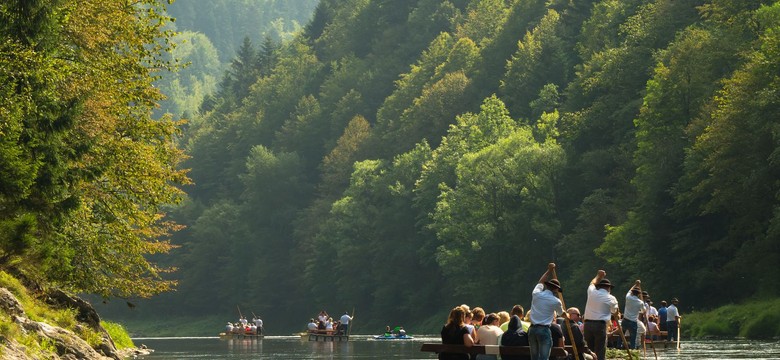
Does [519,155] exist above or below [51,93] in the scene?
above

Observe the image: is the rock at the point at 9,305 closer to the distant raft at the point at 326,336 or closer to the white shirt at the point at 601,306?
the white shirt at the point at 601,306

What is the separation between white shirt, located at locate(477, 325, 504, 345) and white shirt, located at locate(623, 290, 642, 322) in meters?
9.72

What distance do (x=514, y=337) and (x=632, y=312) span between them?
11.2 metres

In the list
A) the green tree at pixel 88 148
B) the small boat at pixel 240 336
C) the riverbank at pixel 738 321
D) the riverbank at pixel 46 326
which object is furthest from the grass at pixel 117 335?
the small boat at pixel 240 336

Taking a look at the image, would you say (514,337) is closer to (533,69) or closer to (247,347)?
(247,347)

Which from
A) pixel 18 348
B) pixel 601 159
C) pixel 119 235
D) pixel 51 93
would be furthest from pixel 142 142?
pixel 601 159

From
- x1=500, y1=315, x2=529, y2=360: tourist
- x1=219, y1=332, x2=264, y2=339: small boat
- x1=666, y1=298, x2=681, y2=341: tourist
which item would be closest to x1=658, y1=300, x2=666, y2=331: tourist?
x1=666, y1=298, x2=681, y2=341: tourist

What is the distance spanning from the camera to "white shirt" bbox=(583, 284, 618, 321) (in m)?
31.0

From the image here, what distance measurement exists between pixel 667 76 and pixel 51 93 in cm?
5047

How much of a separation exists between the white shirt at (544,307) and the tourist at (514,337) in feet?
3.69

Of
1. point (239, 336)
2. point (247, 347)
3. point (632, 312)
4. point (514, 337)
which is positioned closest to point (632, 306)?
point (632, 312)

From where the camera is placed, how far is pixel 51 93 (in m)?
37.6

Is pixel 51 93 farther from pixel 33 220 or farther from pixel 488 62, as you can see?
pixel 488 62

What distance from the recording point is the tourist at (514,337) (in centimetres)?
2791
